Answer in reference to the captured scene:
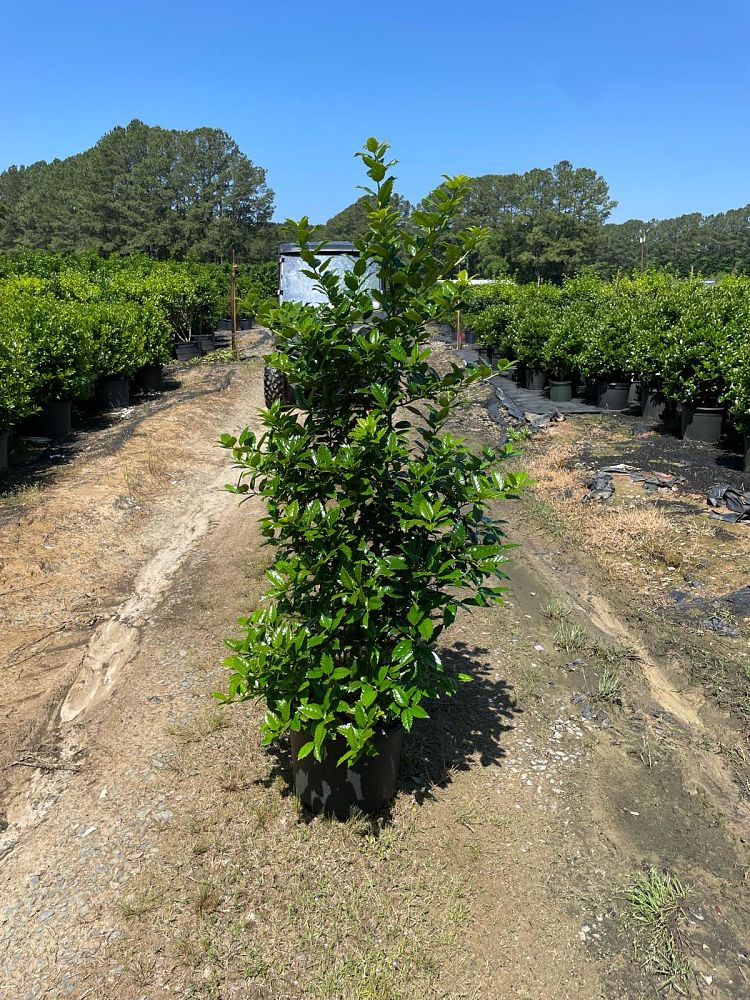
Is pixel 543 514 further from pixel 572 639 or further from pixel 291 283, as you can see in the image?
pixel 291 283

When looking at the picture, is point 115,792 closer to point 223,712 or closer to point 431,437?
point 223,712

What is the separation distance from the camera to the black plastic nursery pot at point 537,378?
650 inches

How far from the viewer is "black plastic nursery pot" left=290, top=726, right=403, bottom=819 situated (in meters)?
→ 3.20

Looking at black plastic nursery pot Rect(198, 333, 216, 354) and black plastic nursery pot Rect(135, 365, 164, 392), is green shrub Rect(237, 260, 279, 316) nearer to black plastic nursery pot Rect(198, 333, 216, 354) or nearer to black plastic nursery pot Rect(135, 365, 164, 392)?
black plastic nursery pot Rect(198, 333, 216, 354)

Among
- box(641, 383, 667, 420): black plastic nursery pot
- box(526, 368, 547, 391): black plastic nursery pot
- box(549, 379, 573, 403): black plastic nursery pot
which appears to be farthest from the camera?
box(526, 368, 547, 391): black plastic nursery pot

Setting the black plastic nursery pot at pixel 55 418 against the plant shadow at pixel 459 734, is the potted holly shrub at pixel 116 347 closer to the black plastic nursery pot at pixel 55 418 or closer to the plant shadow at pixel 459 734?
the black plastic nursery pot at pixel 55 418

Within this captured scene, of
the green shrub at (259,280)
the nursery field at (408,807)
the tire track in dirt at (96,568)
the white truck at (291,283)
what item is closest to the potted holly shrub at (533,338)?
the white truck at (291,283)

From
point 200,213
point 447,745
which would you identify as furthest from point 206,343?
point 200,213

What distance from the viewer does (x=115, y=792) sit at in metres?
3.56

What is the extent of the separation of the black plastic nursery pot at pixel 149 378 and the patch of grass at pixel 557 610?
12002 mm

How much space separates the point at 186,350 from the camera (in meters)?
20.0

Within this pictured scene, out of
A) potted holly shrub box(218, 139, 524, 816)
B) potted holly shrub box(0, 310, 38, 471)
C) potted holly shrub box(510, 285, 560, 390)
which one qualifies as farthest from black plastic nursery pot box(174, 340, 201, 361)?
potted holly shrub box(218, 139, 524, 816)

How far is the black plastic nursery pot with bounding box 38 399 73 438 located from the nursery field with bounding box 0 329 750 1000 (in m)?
4.95

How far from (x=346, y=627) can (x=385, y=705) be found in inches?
15.9
